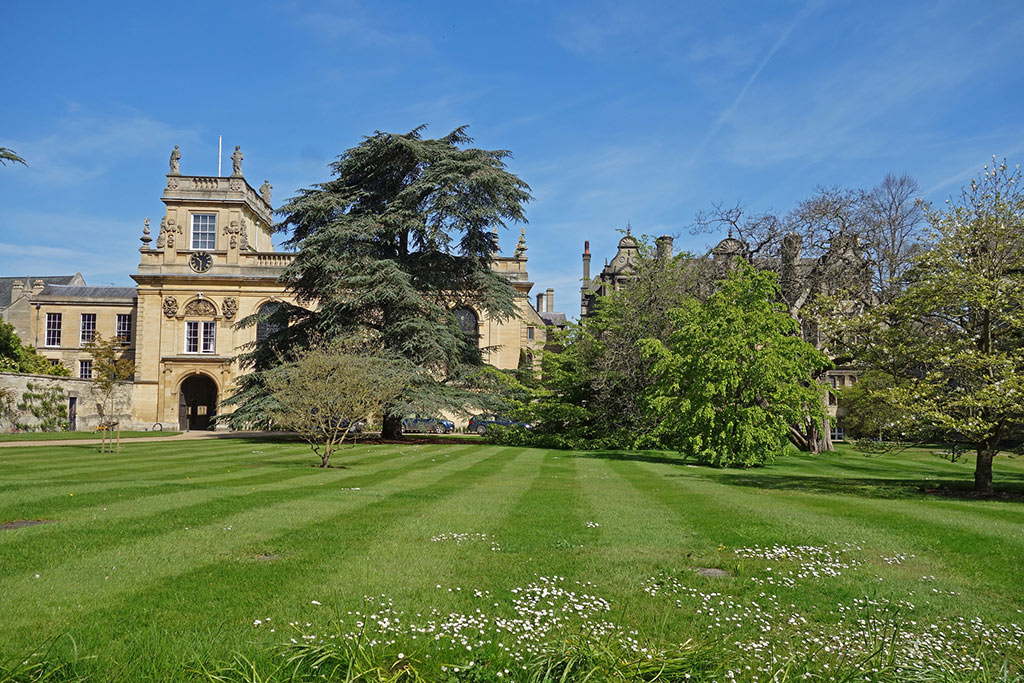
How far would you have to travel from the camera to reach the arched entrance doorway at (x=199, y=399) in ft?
163

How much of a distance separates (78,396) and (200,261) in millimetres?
12706

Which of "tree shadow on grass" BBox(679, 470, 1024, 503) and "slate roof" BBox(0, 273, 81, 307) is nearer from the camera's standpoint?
"tree shadow on grass" BBox(679, 470, 1024, 503)

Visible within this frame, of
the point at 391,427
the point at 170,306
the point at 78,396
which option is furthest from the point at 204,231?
the point at 391,427

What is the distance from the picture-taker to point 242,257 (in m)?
48.3

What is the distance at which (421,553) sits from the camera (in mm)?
7414

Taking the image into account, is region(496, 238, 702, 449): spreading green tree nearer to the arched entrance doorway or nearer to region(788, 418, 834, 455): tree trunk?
region(788, 418, 834, 455): tree trunk

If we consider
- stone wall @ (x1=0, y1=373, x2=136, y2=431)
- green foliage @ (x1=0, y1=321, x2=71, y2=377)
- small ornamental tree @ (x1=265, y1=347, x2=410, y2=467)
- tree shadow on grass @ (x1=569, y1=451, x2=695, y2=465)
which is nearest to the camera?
small ornamental tree @ (x1=265, y1=347, x2=410, y2=467)

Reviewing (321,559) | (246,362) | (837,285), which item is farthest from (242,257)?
(321,559)

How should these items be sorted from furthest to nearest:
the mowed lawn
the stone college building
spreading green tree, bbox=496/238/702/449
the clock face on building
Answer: the clock face on building
the stone college building
spreading green tree, bbox=496/238/702/449
the mowed lawn

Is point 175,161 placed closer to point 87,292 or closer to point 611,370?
point 87,292

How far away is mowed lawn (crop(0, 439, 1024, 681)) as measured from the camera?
5285mm

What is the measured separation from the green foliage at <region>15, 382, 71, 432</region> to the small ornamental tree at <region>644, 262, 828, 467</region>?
31.8 metres

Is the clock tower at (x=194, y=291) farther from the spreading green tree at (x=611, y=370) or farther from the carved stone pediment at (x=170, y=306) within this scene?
the spreading green tree at (x=611, y=370)

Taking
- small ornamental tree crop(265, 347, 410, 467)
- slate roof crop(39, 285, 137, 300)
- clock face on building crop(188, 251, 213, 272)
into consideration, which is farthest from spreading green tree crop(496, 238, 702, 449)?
slate roof crop(39, 285, 137, 300)
